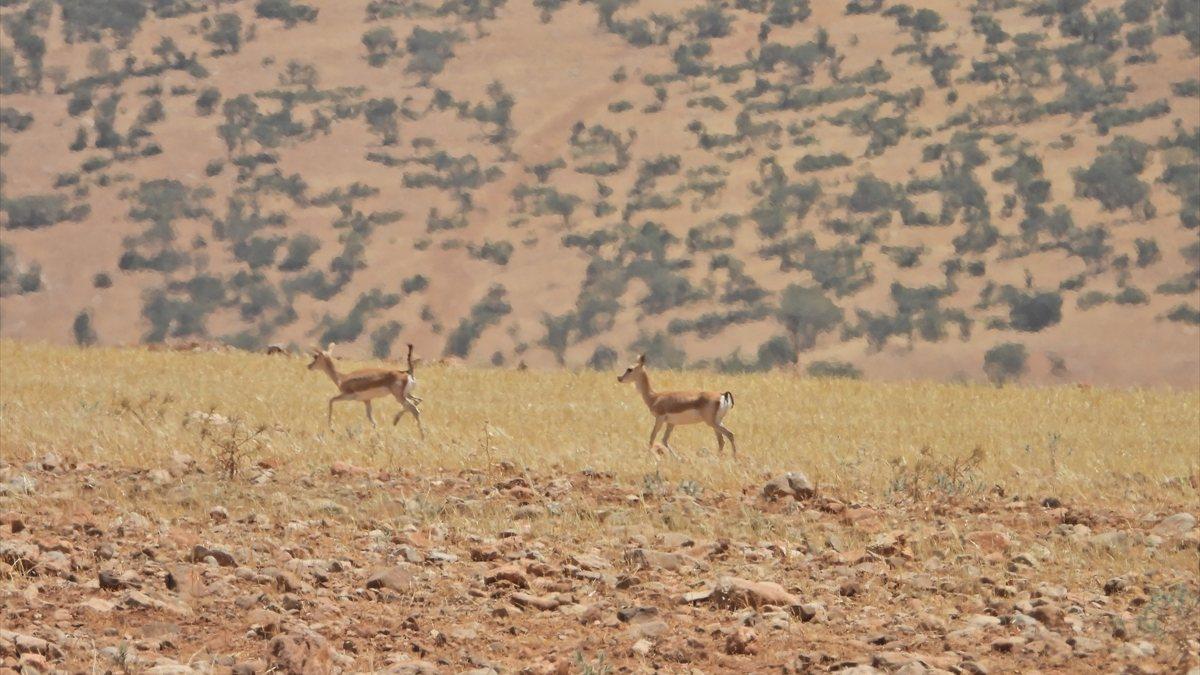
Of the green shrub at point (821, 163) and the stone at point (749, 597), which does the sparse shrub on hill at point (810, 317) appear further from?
the stone at point (749, 597)

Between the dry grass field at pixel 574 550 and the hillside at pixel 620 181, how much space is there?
35.6 m

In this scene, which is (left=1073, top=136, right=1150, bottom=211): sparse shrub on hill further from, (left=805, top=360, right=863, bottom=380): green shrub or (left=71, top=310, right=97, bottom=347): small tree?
(left=71, top=310, right=97, bottom=347): small tree

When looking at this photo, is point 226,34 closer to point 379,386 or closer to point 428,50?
point 428,50

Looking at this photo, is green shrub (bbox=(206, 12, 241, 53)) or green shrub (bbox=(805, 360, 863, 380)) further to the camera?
green shrub (bbox=(206, 12, 241, 53))

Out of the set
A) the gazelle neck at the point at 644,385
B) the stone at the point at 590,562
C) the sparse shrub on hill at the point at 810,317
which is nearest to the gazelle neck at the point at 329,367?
the gazelle neck at the point at 644,385

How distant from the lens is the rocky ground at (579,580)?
779 cm

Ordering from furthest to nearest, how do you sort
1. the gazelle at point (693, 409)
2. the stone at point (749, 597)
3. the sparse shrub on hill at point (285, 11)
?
1. the sparse shrub on hill at point (285, 11)
2. the gazelle at point (693, 409)
3. the stone at point (749, 597)

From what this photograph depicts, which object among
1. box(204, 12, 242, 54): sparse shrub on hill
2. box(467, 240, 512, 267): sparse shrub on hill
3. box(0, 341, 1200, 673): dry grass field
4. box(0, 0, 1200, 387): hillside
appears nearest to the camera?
box(0, 341, 1200, 673): dry grass field

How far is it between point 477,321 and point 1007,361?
19262 mm

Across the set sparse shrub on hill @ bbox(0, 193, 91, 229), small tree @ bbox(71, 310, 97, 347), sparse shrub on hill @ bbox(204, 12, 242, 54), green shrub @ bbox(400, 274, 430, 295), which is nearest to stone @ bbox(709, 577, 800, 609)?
small tree @ bbox(71, 310, 97, 347)

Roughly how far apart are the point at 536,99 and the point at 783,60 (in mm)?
12175

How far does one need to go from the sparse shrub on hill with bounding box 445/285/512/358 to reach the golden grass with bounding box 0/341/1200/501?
3289 cm

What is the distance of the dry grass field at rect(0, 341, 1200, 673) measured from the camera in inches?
311

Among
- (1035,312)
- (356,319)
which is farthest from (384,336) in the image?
(1035,312)
